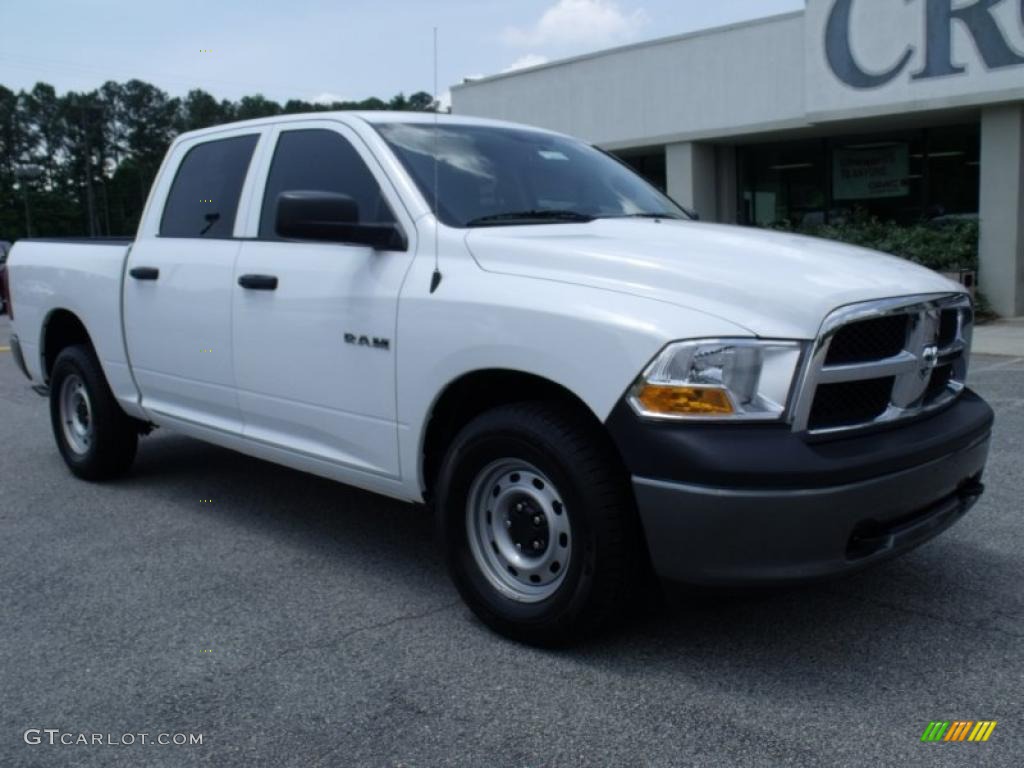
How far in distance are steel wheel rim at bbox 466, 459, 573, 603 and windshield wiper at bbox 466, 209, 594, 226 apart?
3.42 feet

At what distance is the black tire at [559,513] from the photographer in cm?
330

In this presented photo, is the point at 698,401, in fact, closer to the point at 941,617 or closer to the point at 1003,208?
the point at 941,617

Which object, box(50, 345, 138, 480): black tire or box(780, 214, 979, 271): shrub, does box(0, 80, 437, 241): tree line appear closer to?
box(780, 214, 979, 271): shrub

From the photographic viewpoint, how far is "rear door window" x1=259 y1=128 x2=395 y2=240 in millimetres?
4355

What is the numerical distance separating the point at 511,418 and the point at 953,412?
1.61 metres

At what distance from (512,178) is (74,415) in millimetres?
3507

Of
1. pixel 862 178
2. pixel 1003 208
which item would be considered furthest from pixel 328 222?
pixel 862 178

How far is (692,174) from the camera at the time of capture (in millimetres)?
18641

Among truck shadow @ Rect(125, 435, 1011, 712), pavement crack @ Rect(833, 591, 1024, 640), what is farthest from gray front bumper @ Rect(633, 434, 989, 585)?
pavement crack @ Rect(833, 591, 1024, 640)

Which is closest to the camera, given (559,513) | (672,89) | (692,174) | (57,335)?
(559,513)

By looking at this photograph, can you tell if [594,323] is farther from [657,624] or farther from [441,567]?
[441,567]

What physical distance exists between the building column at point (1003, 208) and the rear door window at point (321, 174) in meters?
12.8

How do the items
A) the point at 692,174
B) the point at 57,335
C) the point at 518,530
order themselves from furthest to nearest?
the point at 692,174 → the point at 57,335 → the point at 518,530

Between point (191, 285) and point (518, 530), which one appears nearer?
point (518, 530)
